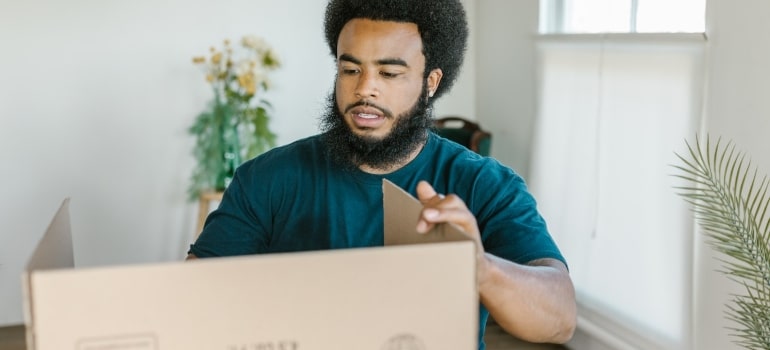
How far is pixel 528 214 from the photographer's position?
1415mm

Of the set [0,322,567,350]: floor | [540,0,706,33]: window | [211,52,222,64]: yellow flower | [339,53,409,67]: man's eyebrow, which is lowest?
[0,322,567,350]: floor

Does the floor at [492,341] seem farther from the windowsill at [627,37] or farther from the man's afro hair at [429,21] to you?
the man's afro hair at [429,21]

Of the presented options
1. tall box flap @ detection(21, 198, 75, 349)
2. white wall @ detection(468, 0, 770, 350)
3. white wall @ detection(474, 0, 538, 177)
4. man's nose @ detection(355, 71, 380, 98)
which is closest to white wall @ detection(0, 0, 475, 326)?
white wall @ detection(474, 0, 538, 177)

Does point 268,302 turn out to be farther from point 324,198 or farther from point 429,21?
point 429,21

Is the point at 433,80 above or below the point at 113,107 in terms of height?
above

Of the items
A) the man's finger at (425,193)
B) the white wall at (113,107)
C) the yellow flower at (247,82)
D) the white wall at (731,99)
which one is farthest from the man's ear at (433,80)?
the white wall at (113,107)

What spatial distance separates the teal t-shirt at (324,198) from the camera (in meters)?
1.47

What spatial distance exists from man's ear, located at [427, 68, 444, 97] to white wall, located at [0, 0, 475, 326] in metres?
2.34

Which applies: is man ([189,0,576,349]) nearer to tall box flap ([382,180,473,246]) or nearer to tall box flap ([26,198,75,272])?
tall box flap ([382,180,473,246])

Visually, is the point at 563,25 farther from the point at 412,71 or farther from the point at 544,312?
the point at 544,312

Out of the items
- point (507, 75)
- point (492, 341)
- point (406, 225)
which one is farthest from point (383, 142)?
point (507, 75)

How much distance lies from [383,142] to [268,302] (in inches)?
29.6

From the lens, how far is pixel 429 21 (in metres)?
1.57

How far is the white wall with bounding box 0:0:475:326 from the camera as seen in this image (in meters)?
3.83
